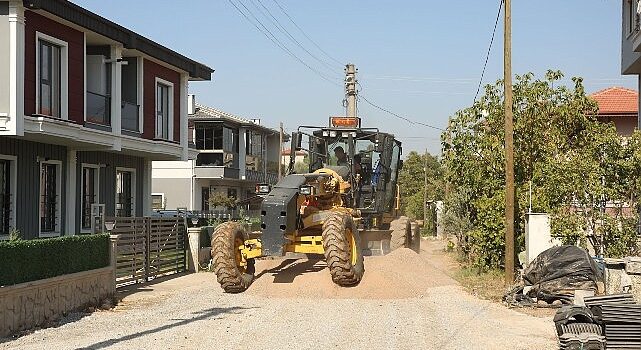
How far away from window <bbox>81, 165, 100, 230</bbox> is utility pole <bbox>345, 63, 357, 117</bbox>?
15.2m

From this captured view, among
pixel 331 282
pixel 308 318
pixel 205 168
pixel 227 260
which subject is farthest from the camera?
pixel 205 168

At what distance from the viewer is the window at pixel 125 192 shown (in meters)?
28.3

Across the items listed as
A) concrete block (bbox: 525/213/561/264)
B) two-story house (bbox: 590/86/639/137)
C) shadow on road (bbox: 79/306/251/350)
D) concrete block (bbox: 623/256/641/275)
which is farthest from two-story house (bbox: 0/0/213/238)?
two-story house (bbox: 590/86/639/137)

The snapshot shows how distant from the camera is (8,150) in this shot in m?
21.2

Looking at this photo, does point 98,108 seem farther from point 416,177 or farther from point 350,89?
point 416,177

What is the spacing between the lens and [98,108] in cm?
2442

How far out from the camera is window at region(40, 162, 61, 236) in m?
23.1

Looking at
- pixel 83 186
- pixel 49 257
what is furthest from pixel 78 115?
pixel 49 257

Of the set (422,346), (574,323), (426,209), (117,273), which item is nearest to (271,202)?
(117,273)

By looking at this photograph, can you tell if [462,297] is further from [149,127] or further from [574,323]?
[149,127]

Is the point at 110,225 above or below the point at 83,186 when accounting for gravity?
below

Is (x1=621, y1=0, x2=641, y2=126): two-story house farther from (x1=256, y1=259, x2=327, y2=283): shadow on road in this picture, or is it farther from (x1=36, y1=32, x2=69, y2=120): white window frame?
(x1=36, y1=32, x2=69, y2=120): white window frame

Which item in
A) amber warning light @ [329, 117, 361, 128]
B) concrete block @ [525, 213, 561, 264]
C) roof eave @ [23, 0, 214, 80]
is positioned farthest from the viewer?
roof eave @ [23, 0, 214, 80]

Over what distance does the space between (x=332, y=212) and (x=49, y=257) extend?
5.65m
